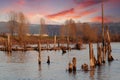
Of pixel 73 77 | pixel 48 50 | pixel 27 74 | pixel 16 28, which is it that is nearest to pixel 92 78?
pixel 73 77

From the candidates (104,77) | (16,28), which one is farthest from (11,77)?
(16,28)

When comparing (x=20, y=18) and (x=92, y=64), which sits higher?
(x=20, y=18)

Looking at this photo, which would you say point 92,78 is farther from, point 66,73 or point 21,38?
point 21,38

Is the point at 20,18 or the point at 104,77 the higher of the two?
the point at 20,18

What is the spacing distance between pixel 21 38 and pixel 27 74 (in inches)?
4451

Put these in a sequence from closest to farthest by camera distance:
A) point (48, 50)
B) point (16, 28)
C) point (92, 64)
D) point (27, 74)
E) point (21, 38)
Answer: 1. point (27, 74)
2. point (92, 64)
3. point (48, 50)
4. point (21, 38)
5. point (16, 28)

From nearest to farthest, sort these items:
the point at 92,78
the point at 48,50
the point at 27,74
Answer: the point at 92,78 < the point at 27,74 < the point at 48,50

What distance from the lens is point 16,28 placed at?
18712cm

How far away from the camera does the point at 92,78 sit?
48.5 m

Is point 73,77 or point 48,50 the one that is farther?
point 48,50

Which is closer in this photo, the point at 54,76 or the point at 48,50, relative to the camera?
the point at 54,76

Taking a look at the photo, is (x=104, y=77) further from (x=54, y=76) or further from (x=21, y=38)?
(x=21, y=38)

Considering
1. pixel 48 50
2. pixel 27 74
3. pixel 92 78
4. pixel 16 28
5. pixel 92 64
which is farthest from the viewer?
pixel 16 28

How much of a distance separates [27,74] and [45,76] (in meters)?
3.73
